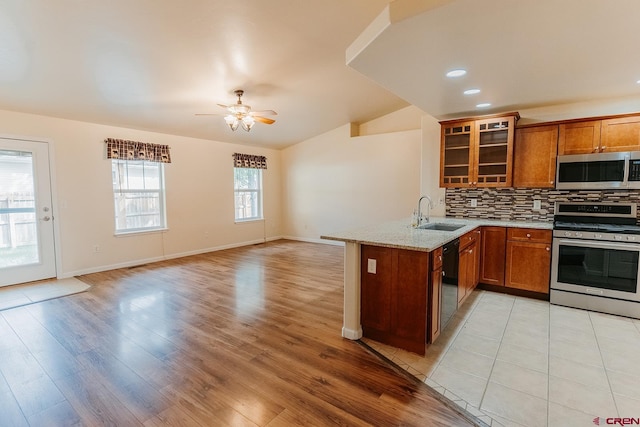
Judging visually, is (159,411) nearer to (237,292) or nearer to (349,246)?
(349,246)

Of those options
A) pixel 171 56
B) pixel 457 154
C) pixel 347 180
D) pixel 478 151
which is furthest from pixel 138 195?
pixel 478 151

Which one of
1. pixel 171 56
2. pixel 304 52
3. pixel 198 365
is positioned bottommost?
pixel 198 365

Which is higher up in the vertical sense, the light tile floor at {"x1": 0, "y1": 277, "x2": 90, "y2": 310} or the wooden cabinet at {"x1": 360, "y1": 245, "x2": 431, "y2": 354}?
the wooden cabinet at {"x1": 360, "y1": 245, "x2": 431, "y2": 354}

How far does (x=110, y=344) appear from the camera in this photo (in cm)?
268

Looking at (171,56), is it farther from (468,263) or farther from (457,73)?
(468,263)

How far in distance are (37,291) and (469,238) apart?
5495mm

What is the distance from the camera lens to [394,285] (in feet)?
8.40

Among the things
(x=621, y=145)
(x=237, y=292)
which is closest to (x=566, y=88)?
(x=621, y=145)

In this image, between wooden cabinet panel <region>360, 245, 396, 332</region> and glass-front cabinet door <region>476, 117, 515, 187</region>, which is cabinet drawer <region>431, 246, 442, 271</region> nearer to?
wooden cabinet panel <region>360, 245, 396, 332</region>

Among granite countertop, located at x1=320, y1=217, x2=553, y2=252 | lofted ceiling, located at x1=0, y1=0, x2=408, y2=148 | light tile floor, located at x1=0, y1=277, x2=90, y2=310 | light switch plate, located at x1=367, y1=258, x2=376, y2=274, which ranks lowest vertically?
light tile floor, located at x1=0, y1=277, x2=90, y2=310

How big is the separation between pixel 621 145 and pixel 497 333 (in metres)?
2.58

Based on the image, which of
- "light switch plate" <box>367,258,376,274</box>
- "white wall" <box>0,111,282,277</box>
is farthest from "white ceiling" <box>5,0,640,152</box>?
"light switch plate" <box>367,258,376,274</box>

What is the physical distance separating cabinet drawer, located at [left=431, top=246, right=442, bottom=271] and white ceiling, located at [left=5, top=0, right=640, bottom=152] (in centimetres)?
156

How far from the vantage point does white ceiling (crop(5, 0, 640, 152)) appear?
6.50ft
